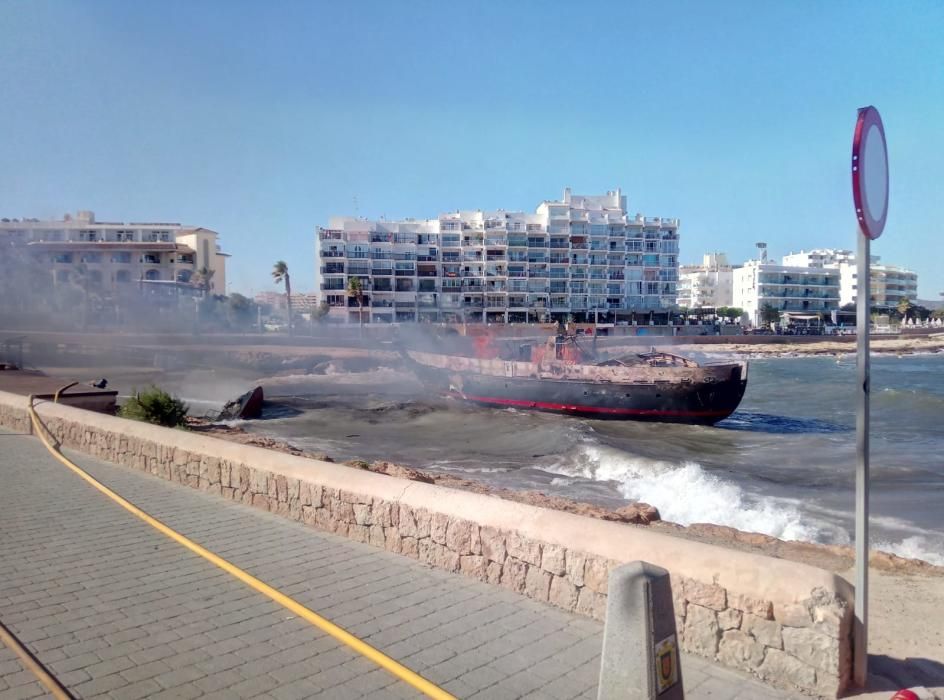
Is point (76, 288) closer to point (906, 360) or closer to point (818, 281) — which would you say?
point (906, 360)

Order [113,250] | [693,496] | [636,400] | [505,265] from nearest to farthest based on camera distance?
[693,496] < [636,400] < [113,250] < [505,265]

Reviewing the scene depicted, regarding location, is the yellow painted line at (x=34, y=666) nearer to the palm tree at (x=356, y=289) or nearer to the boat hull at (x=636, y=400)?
the boat hull at (x=636, y=400)

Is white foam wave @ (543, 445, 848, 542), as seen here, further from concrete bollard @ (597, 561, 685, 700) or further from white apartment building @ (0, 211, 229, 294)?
white apartment building @ (0, 211, 229, 294)

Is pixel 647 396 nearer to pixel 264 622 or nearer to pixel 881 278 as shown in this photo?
pixel 264 622

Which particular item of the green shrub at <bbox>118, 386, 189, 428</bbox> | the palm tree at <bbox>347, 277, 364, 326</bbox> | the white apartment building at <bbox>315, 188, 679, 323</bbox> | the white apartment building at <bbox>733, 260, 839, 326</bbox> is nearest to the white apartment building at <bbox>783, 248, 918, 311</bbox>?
the white apartment building at <bbox>733, 260, 839, 326</bbox>

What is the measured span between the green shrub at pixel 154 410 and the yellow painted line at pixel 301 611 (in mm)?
6844

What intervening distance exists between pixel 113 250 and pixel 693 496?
73.3 m

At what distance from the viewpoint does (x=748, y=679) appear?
3.27 meters

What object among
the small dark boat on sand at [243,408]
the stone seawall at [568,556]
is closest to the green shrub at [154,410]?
the stone seawall at [568,556]

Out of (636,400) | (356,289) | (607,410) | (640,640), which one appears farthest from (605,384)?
(356,289)

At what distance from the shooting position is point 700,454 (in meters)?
21.1

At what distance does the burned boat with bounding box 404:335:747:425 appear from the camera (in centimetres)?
2730

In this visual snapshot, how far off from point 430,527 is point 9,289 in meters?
62.3

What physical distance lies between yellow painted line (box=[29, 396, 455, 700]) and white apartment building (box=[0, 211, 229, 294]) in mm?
61575
